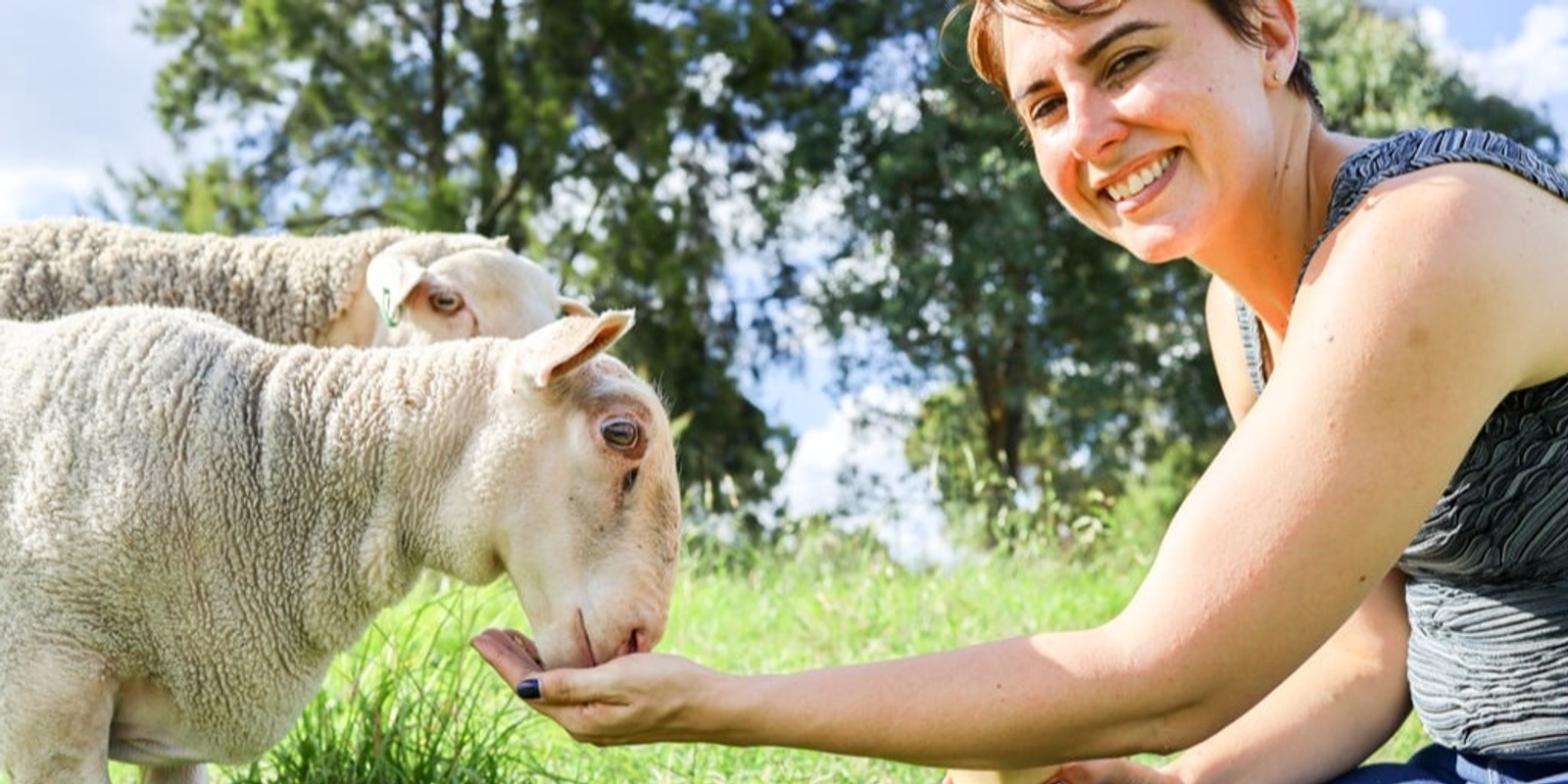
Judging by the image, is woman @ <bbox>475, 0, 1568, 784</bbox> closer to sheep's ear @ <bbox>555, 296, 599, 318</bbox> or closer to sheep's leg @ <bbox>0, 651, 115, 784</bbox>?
sheep's leg @ <bbox>0, 651, 115, 784</bbox>

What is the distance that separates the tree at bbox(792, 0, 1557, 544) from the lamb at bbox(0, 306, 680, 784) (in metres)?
16.2

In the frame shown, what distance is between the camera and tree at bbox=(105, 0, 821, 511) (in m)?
19.3

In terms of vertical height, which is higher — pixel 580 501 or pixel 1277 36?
pixel 1277 36

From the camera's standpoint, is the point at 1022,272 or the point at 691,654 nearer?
the point at 691,654

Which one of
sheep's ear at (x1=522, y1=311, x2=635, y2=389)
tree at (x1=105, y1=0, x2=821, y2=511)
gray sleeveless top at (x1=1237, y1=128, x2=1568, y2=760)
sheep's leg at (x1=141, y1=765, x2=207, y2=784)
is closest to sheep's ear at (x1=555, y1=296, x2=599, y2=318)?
sheep's leg at (x1=141, y1=765, x2=207, y2=784)

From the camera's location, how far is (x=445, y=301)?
221 inches

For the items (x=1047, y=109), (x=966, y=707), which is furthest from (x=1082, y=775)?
(x=1047, y=109)

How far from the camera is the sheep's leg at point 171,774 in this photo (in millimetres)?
3162

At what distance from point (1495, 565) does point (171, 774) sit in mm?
2494

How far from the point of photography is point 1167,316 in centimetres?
2009

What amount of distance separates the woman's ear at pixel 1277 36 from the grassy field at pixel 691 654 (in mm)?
2184

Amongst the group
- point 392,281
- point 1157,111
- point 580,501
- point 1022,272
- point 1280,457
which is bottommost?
point 1280,457

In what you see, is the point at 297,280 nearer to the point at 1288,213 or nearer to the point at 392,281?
the point at 392,281

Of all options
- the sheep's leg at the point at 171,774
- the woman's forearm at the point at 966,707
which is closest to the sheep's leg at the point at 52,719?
the sheep's leg at the point at 171,774
